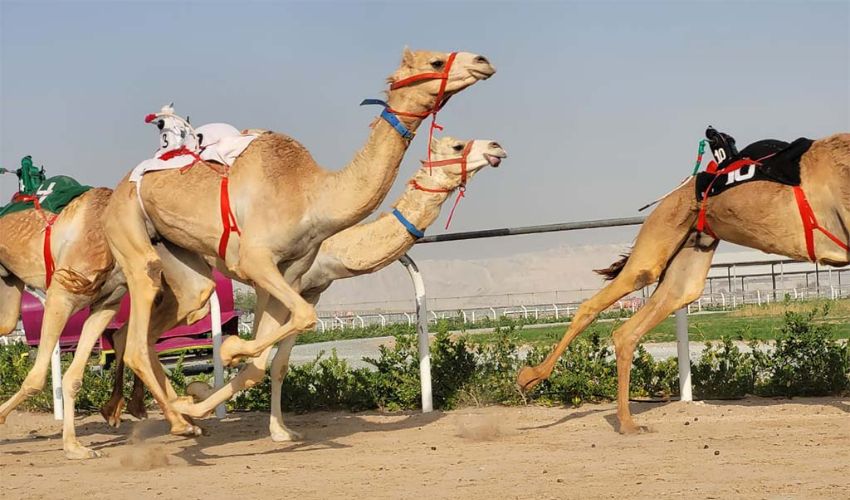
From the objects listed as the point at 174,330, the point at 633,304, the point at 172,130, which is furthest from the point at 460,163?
the point at 633,304

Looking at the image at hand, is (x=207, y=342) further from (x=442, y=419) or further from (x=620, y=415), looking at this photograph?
(x=620, y=415)

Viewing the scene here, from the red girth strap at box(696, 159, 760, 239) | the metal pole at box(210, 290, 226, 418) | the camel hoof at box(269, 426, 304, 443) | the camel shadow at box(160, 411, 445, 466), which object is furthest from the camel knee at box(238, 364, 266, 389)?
the red girth strap at box(696, 159, 760, 239)

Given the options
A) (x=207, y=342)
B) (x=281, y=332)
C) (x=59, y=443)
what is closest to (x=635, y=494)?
(x=281, y=332)

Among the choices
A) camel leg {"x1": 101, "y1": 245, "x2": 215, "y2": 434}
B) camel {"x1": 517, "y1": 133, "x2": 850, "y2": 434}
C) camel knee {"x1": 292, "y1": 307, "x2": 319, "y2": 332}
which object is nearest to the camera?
camel knee {"x1": 292, "y1": 307, "x2": 319, "y2": 332}

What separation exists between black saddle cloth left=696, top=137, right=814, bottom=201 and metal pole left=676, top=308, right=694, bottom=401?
137 centimetres

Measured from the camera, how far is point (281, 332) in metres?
7.67

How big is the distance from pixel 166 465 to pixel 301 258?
176cm

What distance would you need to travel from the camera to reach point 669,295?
9695mm

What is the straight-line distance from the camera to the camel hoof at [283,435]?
31.4 ft

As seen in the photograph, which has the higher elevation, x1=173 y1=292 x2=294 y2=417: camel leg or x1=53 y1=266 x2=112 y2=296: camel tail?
x1=53 y1=266 x2=112 y2=296: camel tail

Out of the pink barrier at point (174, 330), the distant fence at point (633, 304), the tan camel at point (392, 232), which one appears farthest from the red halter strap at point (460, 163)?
the distant fence at point (633, 304)

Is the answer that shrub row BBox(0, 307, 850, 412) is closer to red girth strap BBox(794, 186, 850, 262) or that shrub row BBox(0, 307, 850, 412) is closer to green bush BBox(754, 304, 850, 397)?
green bush BBox(754, 304, 850, 397)

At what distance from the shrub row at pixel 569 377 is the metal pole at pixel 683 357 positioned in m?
0.60

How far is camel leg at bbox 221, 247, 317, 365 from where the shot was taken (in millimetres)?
7605
